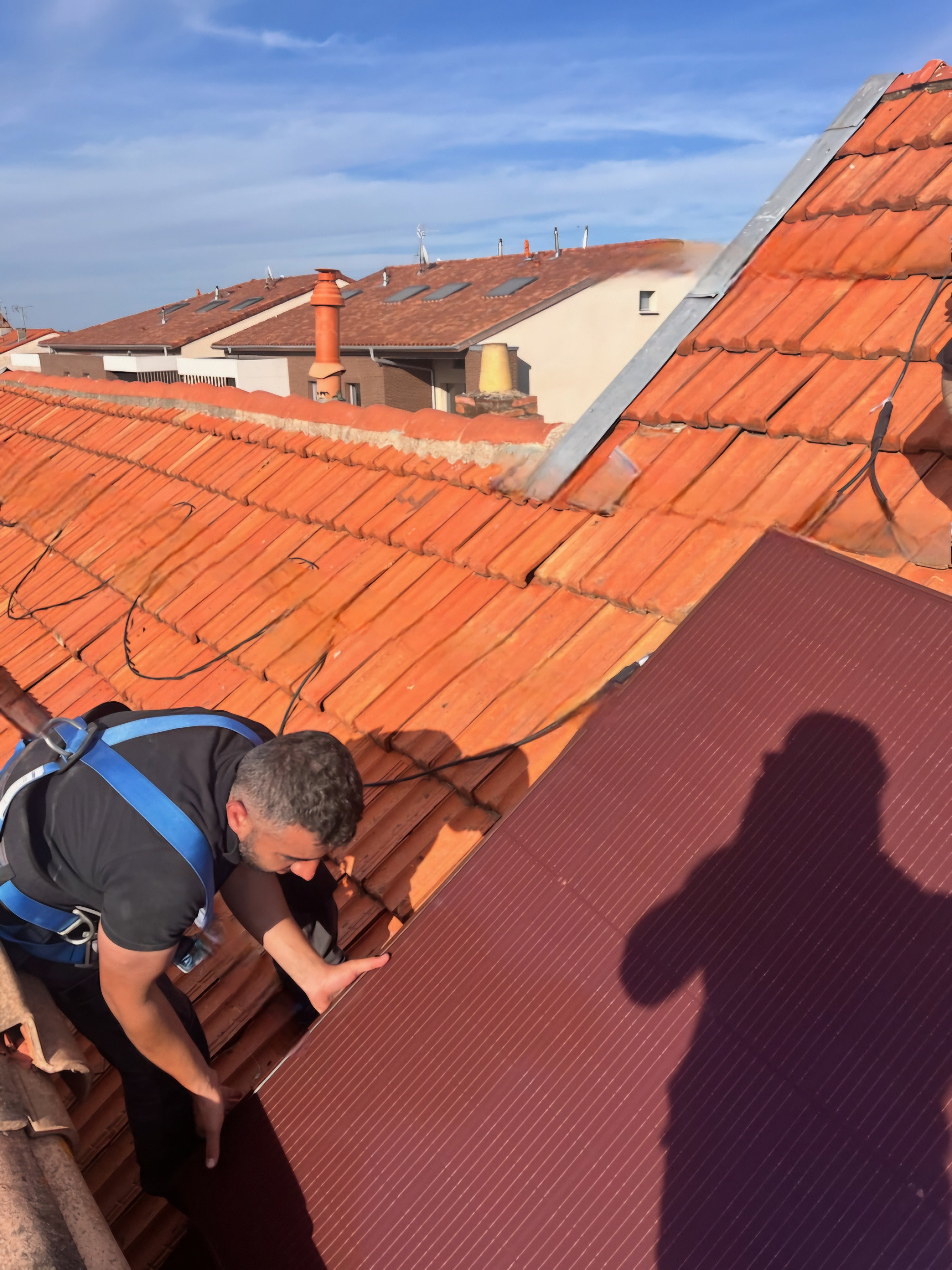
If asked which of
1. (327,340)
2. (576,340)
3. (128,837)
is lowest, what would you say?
(576,340)

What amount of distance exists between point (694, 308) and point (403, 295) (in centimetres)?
2595

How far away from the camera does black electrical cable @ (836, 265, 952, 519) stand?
8.45ft

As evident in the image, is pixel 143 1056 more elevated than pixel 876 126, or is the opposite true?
pixel 876 126

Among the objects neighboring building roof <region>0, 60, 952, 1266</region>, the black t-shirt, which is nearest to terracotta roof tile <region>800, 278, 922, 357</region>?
neighboring building roof <region>0, 60, 952, 1266</region>

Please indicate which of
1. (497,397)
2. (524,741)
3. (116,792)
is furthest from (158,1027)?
(497,397)

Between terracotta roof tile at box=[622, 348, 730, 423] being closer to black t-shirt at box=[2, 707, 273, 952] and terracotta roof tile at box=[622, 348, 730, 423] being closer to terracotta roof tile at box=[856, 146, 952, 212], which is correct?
terracotta roof tile at box=[856, 146, 952, 212]

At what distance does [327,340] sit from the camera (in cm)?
879

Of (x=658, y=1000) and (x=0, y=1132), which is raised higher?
(x=658, y=1000)

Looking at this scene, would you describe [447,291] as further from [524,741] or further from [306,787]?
[306,787]

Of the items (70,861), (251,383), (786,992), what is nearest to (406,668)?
(70,861)

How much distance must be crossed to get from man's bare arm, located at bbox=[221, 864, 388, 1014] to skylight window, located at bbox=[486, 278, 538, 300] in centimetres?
2398

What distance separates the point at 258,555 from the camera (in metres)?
4.44

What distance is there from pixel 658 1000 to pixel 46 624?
4182mm

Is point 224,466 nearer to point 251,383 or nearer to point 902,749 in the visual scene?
point 902,749
